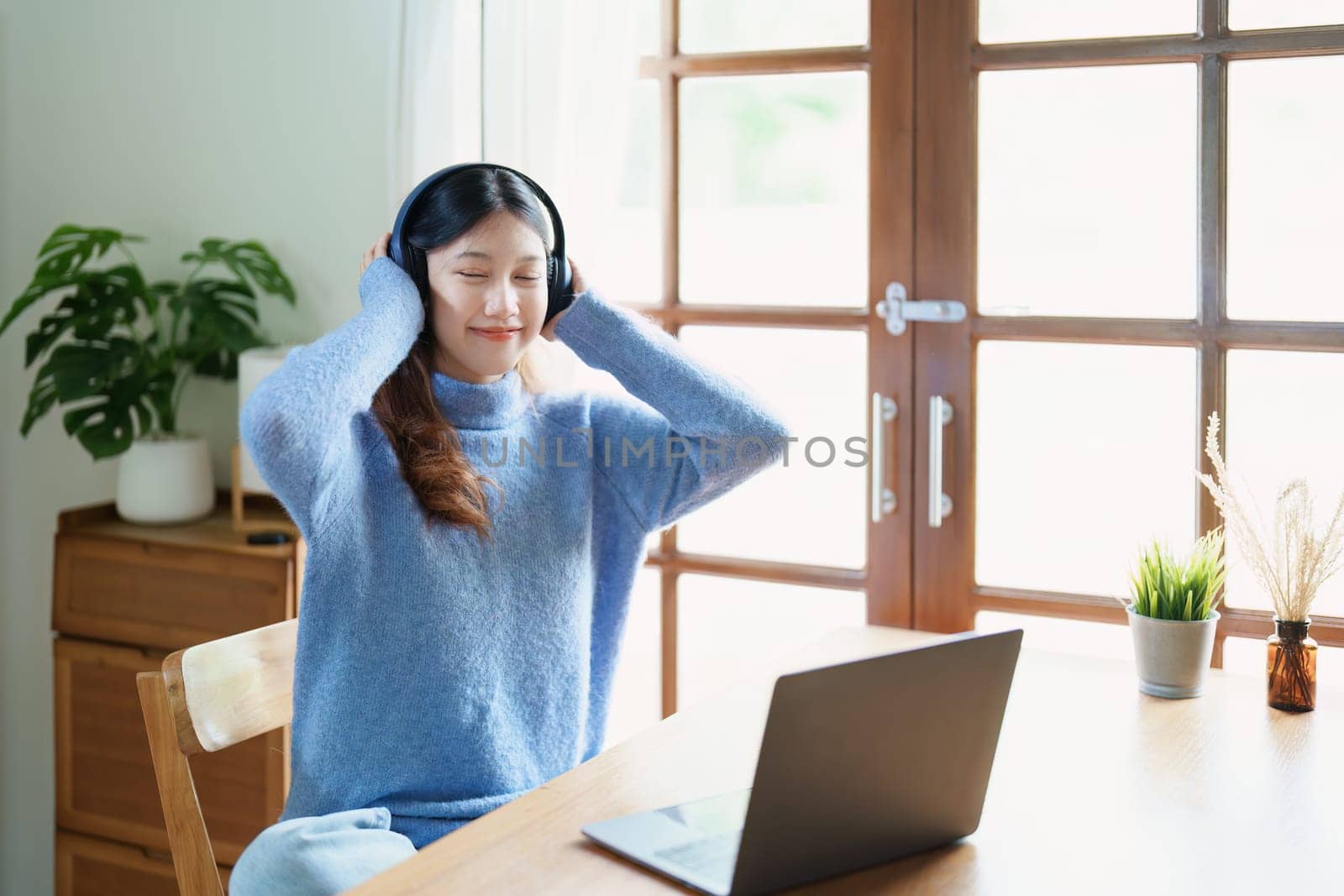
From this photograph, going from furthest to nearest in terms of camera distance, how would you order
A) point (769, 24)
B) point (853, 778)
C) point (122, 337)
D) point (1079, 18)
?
point (122, 337) < point (769, 24) < point (1079, 18) < point (853, 778)

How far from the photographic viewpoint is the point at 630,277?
2.36m

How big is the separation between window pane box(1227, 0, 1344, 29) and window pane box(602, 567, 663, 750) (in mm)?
1287

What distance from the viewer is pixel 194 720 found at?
1490 millimetres

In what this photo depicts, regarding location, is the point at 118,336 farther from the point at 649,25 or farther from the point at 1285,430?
the point at 1285,430

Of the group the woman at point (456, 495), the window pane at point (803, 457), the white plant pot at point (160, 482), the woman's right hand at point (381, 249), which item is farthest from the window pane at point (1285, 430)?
the white plant pot at point (160, 482)

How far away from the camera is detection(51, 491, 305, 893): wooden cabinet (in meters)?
2.23

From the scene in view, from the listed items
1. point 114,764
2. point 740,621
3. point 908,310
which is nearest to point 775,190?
point 908,310

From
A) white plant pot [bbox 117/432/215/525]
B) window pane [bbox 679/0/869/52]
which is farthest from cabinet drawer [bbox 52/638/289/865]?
window pane [bbox 679/0/869/52]

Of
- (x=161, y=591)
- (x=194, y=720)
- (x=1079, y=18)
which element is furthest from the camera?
(x=161, y=591)

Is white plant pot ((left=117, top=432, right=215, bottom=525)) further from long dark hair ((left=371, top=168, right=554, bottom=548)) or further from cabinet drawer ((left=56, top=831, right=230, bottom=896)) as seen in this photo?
long dark hair ((left=371, top=168, right=554, bottom=548))

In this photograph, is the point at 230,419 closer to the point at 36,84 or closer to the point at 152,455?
the point at 152,455

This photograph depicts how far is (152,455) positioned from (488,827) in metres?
1.47

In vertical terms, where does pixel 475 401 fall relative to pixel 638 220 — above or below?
below

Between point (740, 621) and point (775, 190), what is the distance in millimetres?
756
